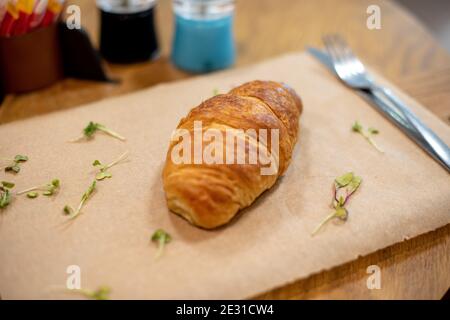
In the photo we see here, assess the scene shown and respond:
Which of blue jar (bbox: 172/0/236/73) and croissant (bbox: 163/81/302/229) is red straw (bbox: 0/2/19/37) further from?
croissant (bbox: 163/81/302/229)

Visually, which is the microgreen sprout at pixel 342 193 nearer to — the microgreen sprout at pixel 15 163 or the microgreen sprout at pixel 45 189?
the microgreen sprout at pixel 45 189

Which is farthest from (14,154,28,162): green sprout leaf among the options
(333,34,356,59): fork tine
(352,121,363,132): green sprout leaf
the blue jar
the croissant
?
(333,34,356,59): fork tine

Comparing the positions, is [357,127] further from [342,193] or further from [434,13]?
[434,13]

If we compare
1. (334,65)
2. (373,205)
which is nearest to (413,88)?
(334,65)

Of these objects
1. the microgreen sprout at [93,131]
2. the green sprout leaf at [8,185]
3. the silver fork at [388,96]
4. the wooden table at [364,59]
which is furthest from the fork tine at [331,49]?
the green sprout leaf at [8,185]

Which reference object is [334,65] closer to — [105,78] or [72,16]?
[105,78]

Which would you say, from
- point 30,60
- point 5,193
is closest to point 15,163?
point 5,193
